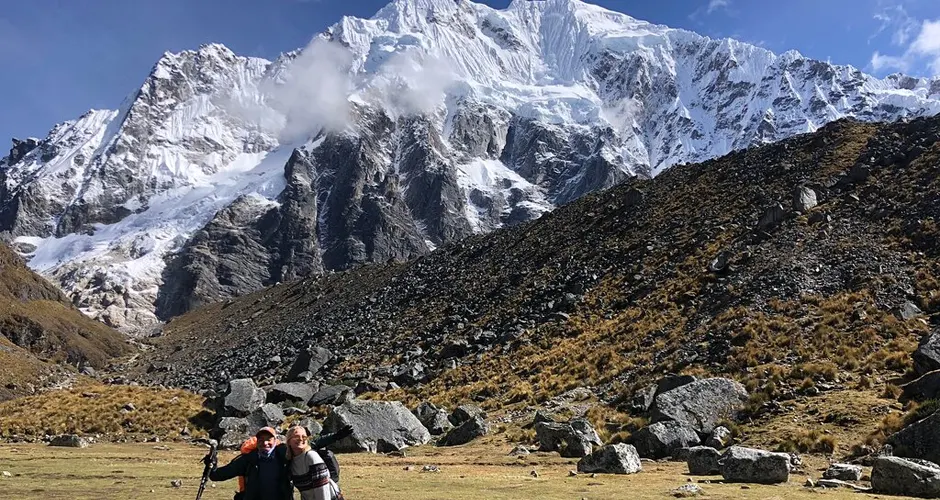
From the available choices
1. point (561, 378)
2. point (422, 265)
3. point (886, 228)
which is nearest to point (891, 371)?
point (561, 378)

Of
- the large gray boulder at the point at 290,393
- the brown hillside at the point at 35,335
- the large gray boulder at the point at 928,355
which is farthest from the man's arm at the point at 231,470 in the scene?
the brown hillside at the point at 35,335

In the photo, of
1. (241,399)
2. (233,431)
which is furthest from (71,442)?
(241,399)

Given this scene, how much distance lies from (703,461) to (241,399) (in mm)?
30519

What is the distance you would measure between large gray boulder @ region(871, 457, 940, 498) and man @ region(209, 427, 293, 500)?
13389mm

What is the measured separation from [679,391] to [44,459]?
80.4ft

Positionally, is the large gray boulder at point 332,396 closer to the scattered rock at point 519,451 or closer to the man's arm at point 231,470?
the scattered rock at point 519,451

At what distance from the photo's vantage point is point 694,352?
36625 mm

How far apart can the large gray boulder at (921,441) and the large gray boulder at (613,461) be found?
Answer: 733 cm

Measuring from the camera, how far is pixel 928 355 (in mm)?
25328

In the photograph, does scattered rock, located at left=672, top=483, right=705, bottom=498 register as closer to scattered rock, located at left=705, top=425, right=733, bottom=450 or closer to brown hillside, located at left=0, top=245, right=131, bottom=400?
scattered rock, located at left=705, top=425, right=733, bottom=450

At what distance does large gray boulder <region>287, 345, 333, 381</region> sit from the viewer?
55969mm

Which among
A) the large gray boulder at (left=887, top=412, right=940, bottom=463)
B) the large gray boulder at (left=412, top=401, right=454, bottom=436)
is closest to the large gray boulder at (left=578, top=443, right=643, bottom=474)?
the large gray boulder at (left=887, top=412, right=940, bottom=463)

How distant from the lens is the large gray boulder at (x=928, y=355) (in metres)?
25.2

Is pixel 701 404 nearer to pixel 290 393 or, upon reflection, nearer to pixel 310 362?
pixel 290 393
